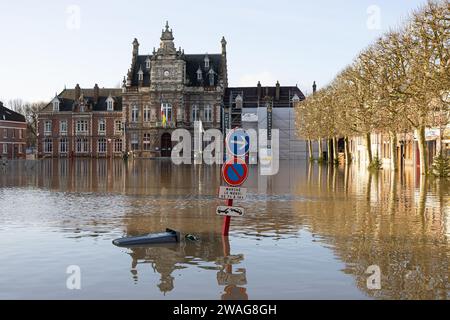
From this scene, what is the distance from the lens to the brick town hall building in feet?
Answer: 301

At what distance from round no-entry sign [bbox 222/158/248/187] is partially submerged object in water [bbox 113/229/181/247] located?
1.70 m

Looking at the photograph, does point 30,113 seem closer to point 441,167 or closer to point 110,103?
point 110,103

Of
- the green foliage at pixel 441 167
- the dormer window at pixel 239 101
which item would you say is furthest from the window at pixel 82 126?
the green foliage at pixel 441 167

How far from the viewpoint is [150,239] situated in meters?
12.2

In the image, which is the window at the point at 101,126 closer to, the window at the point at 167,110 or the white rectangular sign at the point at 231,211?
the window at the point at 167,110

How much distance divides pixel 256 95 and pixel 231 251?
88972 mm

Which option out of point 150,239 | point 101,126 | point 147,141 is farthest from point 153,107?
point 150,239

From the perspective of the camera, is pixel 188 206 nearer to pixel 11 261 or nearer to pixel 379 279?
pixel 11 261

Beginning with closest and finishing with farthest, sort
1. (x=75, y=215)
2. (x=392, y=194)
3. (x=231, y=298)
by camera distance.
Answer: (x=231, y=298) → (x=75, y=215) → (x=392, y=194)

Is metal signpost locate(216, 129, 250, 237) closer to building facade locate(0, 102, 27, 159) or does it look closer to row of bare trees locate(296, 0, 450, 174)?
row of bare trees locate(296, 0, 450, 174)

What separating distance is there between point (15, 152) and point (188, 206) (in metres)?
93.7

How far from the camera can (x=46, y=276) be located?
30.3ft
